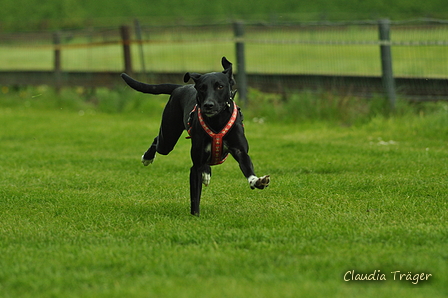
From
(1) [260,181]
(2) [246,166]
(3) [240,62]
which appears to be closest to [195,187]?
(2) [246,166]

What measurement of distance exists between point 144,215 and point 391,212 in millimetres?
2060

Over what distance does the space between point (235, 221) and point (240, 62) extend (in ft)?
30.4

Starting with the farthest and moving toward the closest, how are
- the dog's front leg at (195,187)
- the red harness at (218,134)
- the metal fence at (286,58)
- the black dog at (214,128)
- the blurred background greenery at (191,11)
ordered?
1. the blurred background greenery at (191,11)
2. the metal fence at (286,58)
3. the dog's front leg at (195,187)
4. the red harness at (218,134)
5. the black dog at (214,128)

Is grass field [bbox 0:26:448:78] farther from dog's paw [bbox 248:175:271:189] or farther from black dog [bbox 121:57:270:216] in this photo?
dog's paw [bbox 248:175:271:189]

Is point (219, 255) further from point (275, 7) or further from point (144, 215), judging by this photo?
point (275, 7)

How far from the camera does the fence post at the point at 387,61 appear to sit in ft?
40.2

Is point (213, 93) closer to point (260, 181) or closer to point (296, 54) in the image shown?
point (260, 181)

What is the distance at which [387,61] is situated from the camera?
1235cm

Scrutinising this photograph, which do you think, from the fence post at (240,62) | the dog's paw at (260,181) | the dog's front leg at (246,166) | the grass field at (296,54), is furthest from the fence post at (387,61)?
the dog's paw at (260,181)

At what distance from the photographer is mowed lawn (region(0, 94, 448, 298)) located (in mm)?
4398

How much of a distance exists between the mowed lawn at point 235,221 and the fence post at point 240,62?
378 cm

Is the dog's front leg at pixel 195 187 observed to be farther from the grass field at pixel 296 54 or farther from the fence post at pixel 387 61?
the grass field at pixel 296 54

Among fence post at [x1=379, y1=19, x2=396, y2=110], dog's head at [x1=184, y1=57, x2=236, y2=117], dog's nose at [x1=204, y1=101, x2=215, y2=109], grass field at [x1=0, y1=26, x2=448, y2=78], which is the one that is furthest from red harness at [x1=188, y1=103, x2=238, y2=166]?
grass field at [x1=0, y1=26, x2=448, y2=78]

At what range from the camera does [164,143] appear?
7.08 metres
